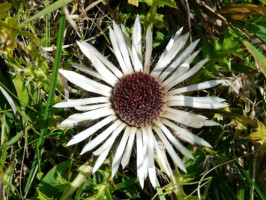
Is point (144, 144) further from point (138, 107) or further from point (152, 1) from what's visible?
point (152, 1)

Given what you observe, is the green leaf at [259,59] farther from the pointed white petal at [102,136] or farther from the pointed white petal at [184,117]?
the pointed white petal at [102,136]

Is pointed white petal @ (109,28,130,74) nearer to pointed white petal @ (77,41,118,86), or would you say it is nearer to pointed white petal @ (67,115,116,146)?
pointed white petal @ (77,41,118,86)

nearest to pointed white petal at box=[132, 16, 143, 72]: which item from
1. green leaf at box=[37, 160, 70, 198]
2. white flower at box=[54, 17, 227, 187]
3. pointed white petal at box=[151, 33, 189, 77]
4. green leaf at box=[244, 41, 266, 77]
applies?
white flower at box=[54, 17, 227, 187]

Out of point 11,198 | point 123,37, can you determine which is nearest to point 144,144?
point 123,37

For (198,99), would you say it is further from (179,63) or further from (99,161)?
(99,161)

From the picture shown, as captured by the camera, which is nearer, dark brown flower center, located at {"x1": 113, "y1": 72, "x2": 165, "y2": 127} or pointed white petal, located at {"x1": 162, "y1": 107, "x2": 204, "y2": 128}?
pointed white petal, located at {"x1": 162, "y1": 107, "x2": 204, "y2": 128}

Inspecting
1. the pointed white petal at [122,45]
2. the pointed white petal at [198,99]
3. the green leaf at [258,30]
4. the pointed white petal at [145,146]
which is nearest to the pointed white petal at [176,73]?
the pointed white petal at [198,99]
